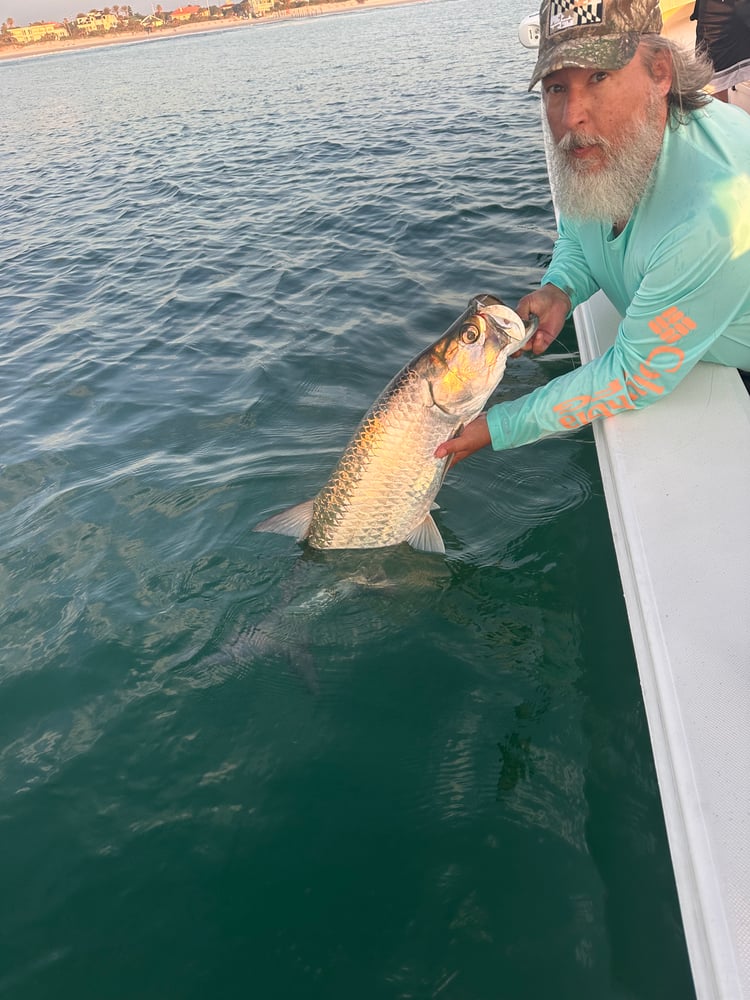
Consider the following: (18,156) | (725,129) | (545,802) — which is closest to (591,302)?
(725,129)

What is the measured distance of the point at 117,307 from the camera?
391 inches

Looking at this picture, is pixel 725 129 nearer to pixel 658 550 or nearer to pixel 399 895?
pixel 658 550

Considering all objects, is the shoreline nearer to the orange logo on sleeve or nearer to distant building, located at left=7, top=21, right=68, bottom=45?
distant building, located at left=7, top=21, right=68, bottom=45

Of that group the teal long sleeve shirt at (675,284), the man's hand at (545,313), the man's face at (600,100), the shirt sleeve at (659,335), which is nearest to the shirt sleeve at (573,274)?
the man's hand at (545,313)

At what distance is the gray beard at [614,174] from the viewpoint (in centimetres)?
312

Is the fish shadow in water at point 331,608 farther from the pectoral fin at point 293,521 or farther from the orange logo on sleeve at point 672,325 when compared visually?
the orange logo on sleeve at point 672,325

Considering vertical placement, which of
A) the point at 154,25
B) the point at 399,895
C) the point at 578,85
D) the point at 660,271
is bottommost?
the point at 399,895

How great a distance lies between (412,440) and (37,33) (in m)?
207

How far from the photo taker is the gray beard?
312 centimetres

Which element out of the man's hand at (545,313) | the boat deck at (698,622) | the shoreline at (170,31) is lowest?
the boat deck at (698,622)

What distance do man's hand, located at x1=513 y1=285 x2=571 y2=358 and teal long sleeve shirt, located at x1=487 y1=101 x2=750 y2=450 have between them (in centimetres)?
52

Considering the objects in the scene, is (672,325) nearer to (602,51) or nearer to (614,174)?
(614,174)

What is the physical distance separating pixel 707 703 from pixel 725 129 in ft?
7.60

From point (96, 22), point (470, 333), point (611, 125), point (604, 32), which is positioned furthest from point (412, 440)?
point (96, 22)
